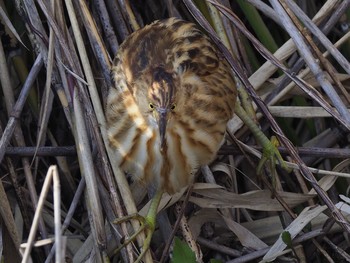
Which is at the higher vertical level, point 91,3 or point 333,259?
point 91,3

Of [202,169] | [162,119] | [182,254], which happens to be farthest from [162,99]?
[202,169]

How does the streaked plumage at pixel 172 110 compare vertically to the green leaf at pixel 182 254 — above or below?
above

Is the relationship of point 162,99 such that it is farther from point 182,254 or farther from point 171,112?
point 182,254

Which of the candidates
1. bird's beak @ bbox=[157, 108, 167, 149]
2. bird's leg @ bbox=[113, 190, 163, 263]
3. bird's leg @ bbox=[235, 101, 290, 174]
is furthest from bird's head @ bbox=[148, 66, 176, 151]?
bird's leg @ bbox=[235, 101, 290, 174]

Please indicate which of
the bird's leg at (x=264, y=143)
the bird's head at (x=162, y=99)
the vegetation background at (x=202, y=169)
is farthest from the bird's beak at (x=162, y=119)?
the bird's leg at (x=264, y=143)

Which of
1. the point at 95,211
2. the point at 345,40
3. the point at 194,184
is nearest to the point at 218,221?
the point at 194,184

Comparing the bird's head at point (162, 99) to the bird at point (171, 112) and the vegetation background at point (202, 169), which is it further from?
the vegetation background at point (202, 169)

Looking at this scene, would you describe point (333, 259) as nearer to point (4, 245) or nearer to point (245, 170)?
point (245, 170)
